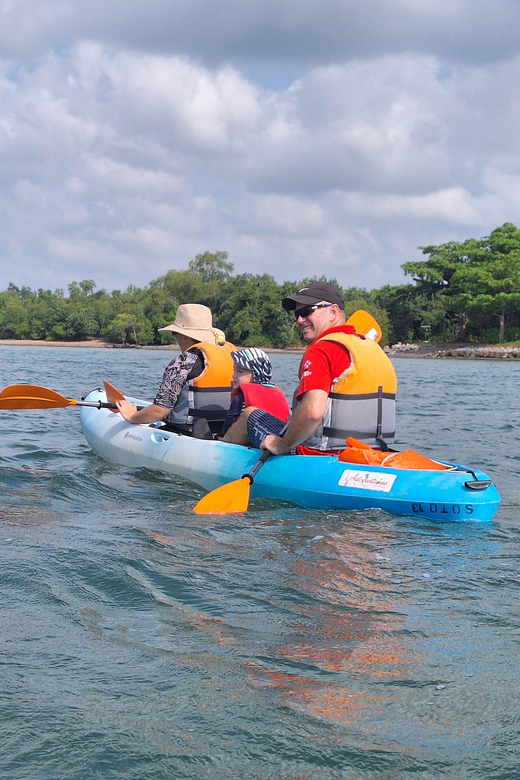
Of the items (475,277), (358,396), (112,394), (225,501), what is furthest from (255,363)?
(475,277)

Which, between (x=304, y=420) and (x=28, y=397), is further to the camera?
(x=28, y=397)

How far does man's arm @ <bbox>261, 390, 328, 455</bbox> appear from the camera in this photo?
179 inches

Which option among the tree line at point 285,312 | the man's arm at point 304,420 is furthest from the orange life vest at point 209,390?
the tree line at point 285,312

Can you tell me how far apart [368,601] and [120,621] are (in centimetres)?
103

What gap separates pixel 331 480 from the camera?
15.9 ft

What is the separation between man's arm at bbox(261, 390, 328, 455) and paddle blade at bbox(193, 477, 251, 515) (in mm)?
377

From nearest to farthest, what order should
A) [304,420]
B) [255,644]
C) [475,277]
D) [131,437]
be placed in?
[255,644] < [304,420] < [131,437] < [475,277]

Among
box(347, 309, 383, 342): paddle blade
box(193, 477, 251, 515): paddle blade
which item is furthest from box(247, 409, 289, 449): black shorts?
box(347, 309, 383, 342): paddle blade

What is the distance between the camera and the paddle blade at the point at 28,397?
7.27m

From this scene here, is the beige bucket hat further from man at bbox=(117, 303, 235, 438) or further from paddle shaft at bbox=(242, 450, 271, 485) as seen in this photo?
paddle shaft at bbox=(242, 450, 271, 485)

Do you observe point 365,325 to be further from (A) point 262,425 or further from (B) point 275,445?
(B) point 275,445

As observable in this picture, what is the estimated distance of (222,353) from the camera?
6.23m

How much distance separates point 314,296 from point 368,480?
121 centimetres

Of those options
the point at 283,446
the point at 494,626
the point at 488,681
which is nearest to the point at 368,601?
the point at 494,626
